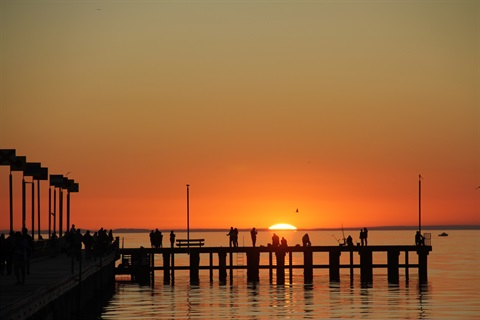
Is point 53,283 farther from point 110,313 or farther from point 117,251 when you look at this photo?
point 117,251

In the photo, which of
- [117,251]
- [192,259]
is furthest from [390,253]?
[117,251]

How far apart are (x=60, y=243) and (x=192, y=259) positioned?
62.6 feet

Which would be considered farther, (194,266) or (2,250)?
(194,266)

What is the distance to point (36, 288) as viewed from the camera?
148ft

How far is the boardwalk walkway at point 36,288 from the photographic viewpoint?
1469 inches

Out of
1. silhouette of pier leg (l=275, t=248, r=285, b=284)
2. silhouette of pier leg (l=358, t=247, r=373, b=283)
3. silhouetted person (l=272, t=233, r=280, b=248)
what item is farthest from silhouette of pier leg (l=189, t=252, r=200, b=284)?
silhouette of pier leg (l=358, t=247, r=373, b=283)

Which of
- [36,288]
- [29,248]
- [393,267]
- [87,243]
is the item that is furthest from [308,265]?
[36,288]

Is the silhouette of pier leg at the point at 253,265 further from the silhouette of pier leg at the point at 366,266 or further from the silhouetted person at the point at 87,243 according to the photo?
the silhouetted person at the point at 87,243

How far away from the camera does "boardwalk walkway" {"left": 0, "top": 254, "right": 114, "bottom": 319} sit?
37312 millimetres

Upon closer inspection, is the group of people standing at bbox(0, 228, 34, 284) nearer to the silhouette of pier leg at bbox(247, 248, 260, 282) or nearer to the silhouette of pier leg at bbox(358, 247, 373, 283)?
the silhouette of pier leg at bbox(247, 248, 260, 282)

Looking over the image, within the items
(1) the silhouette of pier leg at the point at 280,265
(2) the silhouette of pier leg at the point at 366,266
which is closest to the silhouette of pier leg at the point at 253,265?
(1) the silhouette of pier leg at the point at 280,265

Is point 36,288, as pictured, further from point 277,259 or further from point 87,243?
point 277,259

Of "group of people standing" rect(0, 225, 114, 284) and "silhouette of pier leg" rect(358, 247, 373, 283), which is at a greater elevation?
"group of people standing" rect(0, 225, 114, 284)

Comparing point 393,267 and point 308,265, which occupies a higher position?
point 308,265
